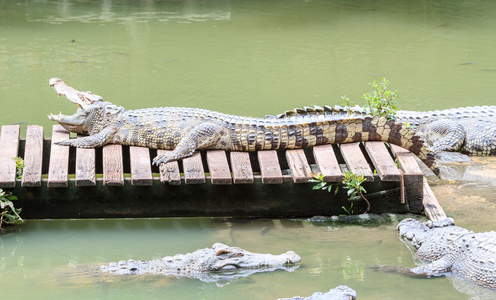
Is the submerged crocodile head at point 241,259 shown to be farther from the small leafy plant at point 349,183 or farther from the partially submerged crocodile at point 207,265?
the small leafy plant at point 349,183

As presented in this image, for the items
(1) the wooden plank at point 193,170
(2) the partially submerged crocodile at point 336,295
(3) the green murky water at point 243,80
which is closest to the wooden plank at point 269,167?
(3) the green murky water at point 243,80

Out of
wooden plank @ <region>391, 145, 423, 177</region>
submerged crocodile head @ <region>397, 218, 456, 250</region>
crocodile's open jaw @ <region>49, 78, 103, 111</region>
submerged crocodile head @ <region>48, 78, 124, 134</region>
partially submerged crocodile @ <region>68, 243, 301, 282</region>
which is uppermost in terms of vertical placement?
crocodile's open jaw @ <region>49, 78, 103, 111</region>

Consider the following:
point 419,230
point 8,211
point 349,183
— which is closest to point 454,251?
point 419,230

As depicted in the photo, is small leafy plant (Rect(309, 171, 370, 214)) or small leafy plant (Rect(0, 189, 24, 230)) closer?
small leafy plant (Rect(0, 189, 24, 230))

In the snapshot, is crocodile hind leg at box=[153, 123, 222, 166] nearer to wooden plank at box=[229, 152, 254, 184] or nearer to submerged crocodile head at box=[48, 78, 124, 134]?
wooden plank at box=[229, 152, 254, 184]

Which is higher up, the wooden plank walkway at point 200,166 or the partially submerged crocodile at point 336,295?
the wooden plank walkway at point 200,166

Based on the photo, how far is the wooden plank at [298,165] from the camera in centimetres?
546

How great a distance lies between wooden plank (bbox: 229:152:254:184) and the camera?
545 cm

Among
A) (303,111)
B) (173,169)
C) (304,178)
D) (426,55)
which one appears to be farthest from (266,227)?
(426,55)

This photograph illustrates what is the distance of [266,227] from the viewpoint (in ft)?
18.1

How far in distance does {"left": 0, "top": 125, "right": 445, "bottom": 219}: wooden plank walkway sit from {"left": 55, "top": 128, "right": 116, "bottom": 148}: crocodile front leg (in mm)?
51

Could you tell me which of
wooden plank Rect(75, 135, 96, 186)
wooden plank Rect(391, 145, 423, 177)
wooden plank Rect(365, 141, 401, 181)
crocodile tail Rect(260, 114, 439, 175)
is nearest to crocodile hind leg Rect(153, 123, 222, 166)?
crocodile tail Rect(260, 114, 439, 175)

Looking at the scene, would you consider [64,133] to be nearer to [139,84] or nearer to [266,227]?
[266,227]

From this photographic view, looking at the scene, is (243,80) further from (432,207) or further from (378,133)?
(432,207)
